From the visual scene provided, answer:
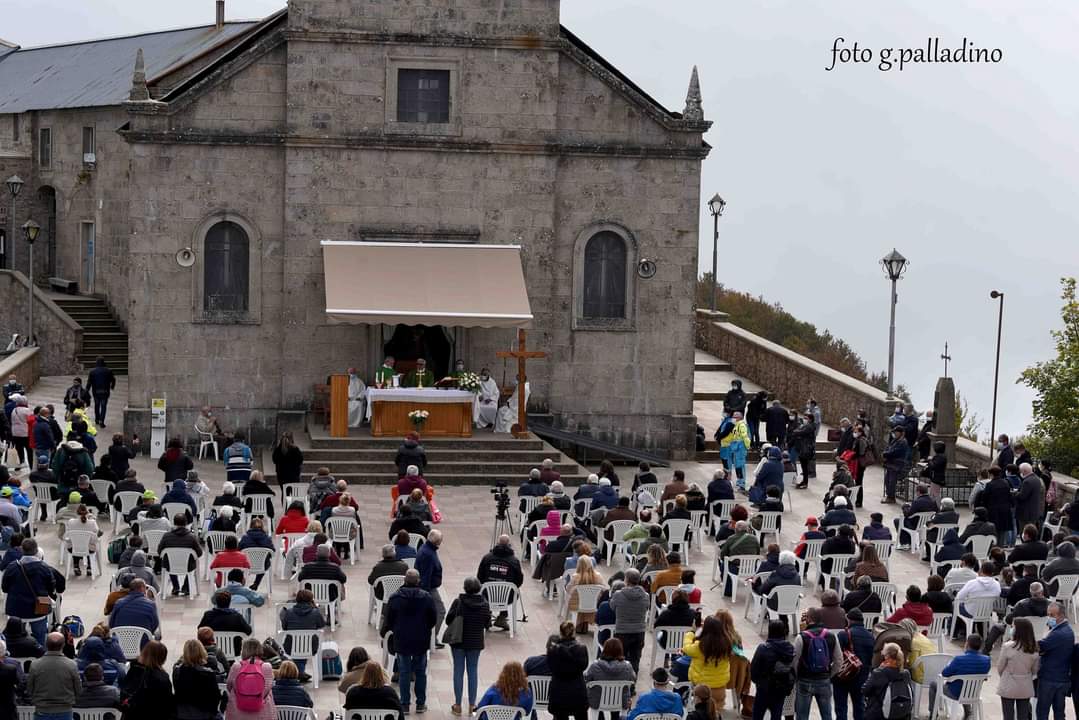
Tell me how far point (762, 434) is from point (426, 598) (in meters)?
19.9

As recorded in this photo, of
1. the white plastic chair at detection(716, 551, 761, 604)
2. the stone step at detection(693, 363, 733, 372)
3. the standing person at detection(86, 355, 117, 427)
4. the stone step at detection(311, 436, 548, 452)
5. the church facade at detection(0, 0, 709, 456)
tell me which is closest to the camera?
the white plastic chair at detection(716, 551, 761, 604)

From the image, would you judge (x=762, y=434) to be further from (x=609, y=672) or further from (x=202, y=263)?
(x=609, y=672)

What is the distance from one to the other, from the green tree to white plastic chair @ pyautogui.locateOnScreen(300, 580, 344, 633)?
56.1 feet

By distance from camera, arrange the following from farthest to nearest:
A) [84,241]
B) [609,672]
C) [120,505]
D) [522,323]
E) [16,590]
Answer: [84,241] < [522,323] < [120,505] < [16,590] < [609,672]

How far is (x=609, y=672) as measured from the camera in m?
17.5

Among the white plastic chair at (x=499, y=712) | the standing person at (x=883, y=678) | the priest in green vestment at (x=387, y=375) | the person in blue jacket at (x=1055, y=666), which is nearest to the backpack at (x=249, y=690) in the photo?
the white plastic chair at (x=499, y=712)

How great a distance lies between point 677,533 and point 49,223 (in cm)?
3490

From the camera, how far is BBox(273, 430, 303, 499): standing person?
2933cm

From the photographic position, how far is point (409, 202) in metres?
34.5

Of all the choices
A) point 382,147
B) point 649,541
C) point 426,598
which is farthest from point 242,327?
point 426,598

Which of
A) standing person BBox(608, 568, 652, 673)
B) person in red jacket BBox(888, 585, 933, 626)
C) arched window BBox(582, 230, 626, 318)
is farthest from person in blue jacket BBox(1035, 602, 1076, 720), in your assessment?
arched window BBox(582, 230, 626, 318)

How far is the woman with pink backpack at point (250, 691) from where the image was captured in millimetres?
16078

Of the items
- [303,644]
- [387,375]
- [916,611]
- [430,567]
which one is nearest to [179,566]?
[430,567]

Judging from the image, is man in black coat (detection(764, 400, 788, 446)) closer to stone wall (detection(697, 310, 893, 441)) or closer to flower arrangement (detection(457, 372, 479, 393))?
stone wall (detection(697, 310, 893, 441))
